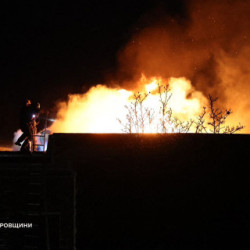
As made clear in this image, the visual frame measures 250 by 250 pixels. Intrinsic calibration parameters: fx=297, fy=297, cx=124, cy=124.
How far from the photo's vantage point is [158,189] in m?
6.14

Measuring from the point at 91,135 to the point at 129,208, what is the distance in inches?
66.6

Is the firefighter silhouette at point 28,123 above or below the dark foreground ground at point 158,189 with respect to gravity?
above

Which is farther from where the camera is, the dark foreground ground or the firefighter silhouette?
the firefighter silhouette

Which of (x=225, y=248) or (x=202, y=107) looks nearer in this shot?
(x=225, y=248)

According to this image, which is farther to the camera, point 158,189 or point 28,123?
point 28,123

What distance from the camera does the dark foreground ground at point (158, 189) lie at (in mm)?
6000

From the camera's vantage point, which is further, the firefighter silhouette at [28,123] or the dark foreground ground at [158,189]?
the firefighter silhouette at [28,123]

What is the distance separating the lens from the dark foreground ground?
6.00 m

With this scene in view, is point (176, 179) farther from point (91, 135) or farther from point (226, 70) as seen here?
point (226, 70)

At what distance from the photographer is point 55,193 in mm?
5512

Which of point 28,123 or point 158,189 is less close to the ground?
point 28,123

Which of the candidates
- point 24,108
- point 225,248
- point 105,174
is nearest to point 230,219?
point 225,248

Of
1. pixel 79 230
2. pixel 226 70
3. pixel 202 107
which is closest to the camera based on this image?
pixel 79 230

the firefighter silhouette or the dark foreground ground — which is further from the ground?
the firefighter silhouette
